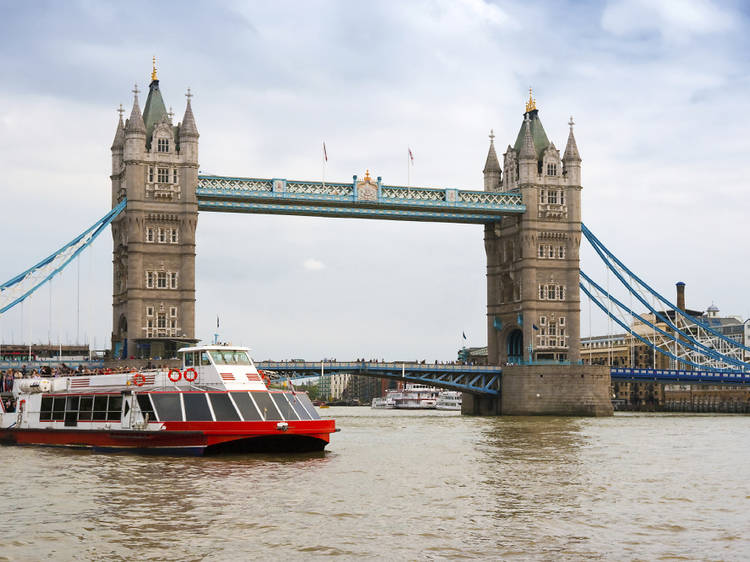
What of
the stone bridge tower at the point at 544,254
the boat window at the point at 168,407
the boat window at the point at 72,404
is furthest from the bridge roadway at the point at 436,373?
the boat window at the point at 168,407

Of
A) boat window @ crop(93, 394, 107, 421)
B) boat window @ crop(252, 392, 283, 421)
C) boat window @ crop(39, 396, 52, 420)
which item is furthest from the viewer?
boat window @ crop(39, 396, 52, 420)

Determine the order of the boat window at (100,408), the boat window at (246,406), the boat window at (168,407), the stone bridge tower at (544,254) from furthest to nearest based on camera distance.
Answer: the stone bridge tower at (544,254)
the boat window at (100,408)
the boat window at (168,407)
the boat window at (246,406)

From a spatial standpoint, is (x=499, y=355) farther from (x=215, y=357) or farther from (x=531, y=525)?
(x=531, y=525)

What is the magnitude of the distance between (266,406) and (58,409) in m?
11.2

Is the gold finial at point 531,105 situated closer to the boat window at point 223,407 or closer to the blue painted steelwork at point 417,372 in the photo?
the blue painted steelwork at point 417,372

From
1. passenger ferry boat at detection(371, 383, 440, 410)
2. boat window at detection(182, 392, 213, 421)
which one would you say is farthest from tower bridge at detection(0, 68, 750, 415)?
passenger ferry boat at detection(371, 383, 440, 410)

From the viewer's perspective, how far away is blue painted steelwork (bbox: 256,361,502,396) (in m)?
88.3

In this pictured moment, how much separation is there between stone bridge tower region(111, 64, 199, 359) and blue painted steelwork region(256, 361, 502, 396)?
9.09m

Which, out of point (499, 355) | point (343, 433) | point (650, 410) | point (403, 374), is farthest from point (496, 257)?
point (650, 410)

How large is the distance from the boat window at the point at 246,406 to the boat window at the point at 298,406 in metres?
1.82

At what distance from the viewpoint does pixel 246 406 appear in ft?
132

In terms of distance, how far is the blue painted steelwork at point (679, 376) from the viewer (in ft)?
325

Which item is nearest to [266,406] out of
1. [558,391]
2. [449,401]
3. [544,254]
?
[558,391]

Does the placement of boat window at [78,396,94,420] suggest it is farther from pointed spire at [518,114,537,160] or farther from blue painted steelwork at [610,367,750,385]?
blue painted steelwork at [610,367,750,385]
